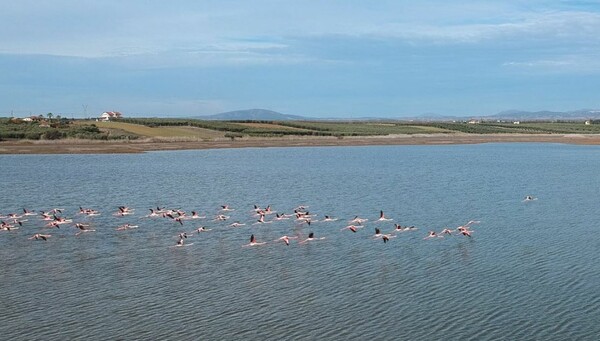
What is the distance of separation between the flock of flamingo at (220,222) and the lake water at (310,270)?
0.32 meters

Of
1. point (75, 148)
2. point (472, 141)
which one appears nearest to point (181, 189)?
point (75, 148)

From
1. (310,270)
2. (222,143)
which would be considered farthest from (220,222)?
(222,143)

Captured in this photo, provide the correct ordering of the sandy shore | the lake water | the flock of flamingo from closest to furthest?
the lake water
the flock of flamingo
the sandy shore

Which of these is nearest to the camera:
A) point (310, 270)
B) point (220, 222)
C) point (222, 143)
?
point (310, 270)

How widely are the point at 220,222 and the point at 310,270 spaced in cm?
924

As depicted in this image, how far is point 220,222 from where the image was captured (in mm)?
29406

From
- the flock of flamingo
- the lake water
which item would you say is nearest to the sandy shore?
the lake water

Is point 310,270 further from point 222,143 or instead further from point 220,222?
point 222,143

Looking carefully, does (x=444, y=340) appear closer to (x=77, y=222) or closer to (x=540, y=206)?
(x=77, y=222)

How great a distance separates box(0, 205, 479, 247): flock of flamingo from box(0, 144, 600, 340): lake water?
32 cm

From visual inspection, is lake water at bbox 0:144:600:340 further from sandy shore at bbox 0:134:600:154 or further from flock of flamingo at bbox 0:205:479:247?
sandy shore at bbox 0:134:600:154

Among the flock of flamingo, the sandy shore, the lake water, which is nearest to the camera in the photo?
the lake water

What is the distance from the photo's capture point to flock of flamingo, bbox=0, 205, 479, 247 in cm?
2580

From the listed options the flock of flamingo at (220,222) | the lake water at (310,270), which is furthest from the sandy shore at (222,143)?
the flock of flamingo at (220,222)
